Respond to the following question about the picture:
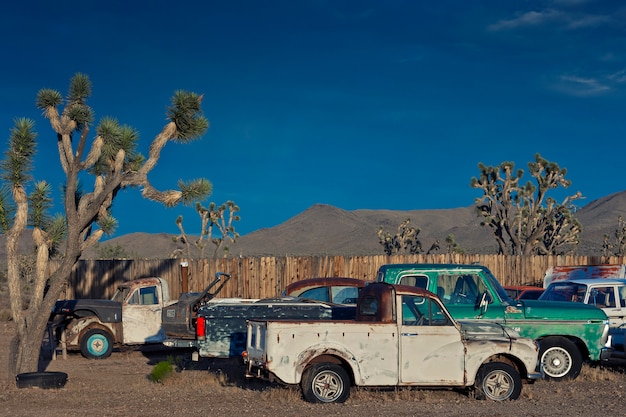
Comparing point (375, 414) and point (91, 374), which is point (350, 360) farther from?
point (91, 374)

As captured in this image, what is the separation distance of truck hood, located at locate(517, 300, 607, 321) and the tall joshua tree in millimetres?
6722

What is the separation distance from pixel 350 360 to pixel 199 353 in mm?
3332

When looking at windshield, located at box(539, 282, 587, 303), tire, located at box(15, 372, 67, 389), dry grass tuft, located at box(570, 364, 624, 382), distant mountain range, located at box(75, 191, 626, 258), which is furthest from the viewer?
distant mountain range, located at box(75, 191, 626, 258)

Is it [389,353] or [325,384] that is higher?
[389,353]

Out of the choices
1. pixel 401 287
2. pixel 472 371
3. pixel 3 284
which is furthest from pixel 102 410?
pixel 3 284

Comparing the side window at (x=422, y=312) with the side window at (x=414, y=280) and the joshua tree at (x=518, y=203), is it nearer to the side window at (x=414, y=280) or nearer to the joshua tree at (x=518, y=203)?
the side window at (x=414, y=280)

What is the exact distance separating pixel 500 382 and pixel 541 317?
7.92 ft

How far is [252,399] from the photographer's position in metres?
11.7

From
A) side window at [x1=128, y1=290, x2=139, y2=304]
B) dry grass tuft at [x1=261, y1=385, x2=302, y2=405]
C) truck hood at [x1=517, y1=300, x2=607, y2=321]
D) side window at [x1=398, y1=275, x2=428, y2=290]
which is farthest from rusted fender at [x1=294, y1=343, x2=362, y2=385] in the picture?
side window at [x1=128, y1=290, x2=139, y2=304]

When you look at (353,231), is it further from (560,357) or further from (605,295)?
(560,357)

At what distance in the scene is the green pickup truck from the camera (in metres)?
13.3

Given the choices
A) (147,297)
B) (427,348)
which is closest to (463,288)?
(427,348)

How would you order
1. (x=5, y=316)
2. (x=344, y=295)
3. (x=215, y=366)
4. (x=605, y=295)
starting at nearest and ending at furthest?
(x=215, y=366) < (x=605, y=295) < (x=344, y=295) < (x=5, y=316)

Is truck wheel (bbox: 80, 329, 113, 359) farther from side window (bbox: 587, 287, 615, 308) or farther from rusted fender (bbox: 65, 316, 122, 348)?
side window (bbox: 587, 287, 615, 308)
